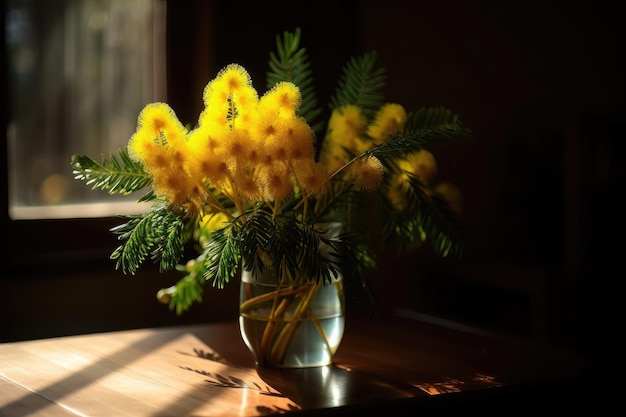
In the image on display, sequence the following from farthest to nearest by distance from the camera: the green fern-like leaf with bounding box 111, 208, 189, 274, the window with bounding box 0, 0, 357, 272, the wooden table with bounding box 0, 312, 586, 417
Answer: the window with bounding box 0, 0, 357, 272
the green fern-like leaf with bounding box 111, 208, 189, 274
the wooden table with bounding box 0, 312, 586, 417

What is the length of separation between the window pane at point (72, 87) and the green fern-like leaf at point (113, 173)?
780 mm

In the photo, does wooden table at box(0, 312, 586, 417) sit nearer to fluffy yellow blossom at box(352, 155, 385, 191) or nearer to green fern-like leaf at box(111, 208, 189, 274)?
green fern-like leaf at box(111, 208, 189, 274)

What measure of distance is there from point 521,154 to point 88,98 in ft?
4.30

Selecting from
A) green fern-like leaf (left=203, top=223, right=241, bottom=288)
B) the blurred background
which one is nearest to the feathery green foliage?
green fern-like leaf (left=203, top=223, right=241, bottom=288)

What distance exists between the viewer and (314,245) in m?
1.34

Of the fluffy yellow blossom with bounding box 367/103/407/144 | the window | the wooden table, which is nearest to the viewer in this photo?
the wooden table

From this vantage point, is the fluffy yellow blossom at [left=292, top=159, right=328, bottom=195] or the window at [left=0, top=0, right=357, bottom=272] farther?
the window at [left=0, top=0, right=357, bottom=272]

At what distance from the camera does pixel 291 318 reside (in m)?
1.42

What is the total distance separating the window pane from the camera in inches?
87.8

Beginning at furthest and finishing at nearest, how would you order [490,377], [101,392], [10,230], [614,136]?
[614,136], [10,230], [490,377], [101,392]

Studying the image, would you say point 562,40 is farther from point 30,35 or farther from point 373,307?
point 373,307

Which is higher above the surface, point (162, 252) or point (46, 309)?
point (162, 252)

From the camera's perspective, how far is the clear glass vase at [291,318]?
1423mm

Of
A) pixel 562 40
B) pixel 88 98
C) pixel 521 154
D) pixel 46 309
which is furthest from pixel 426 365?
pixel 562 40
